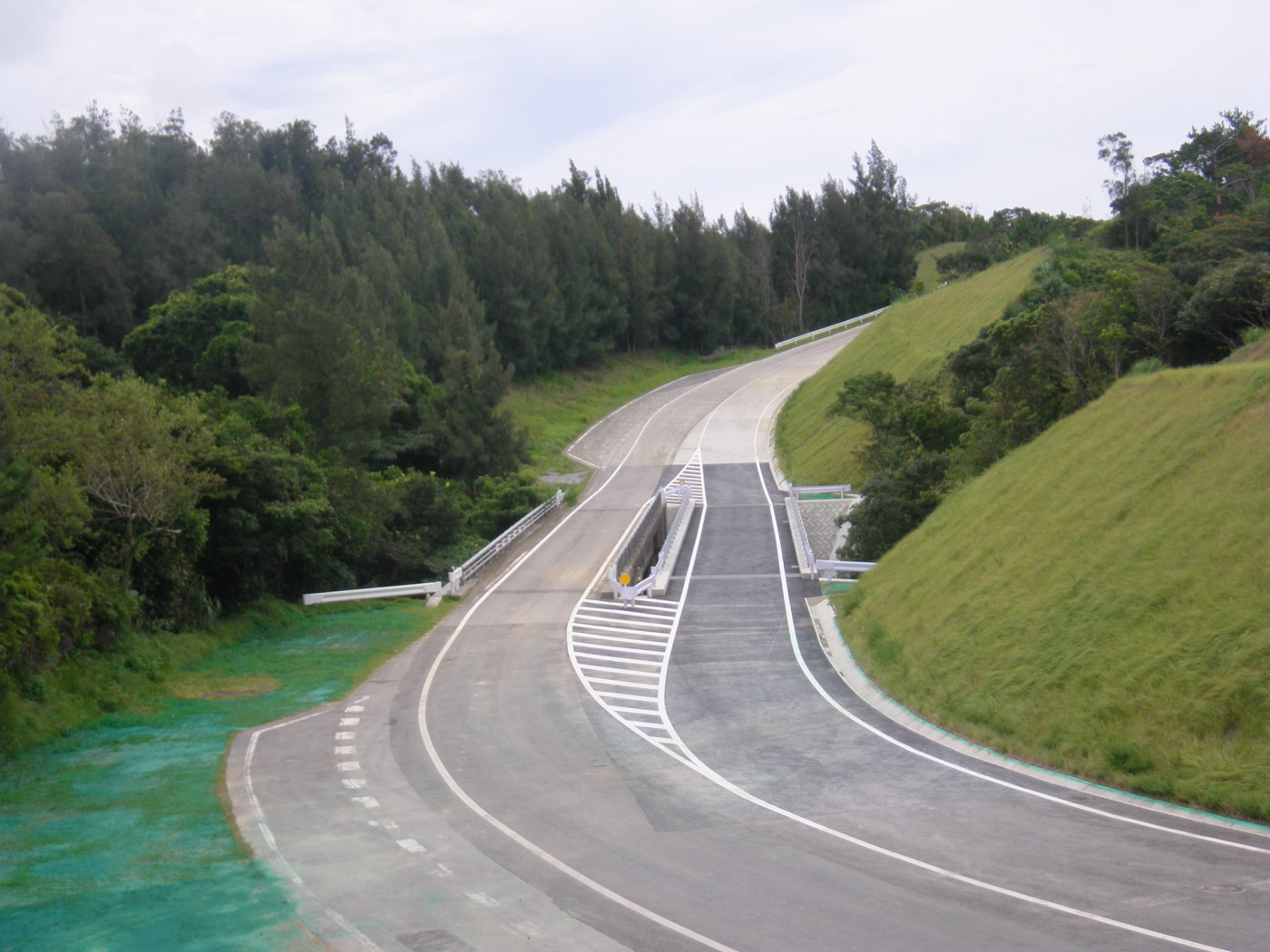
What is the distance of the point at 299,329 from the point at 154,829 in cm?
3120

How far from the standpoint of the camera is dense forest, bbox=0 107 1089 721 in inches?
896

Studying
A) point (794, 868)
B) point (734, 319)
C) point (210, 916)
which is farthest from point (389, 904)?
point (734, 319)

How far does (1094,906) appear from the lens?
9609 millimetres

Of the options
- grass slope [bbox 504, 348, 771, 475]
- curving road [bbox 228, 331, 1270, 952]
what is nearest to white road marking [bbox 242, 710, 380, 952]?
curving road [bbox 228, 331, 1270, 952]

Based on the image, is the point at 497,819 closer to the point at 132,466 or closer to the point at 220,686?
the point at 220,686

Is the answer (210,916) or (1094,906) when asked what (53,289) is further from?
(1094,906)

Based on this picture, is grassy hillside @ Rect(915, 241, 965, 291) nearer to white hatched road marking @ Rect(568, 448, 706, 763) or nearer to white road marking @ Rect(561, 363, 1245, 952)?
white hatched road marking @ Rect(568, 448, 706, 763)

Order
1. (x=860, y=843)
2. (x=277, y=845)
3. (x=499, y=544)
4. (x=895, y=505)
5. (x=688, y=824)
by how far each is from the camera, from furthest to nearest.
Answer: (x=499, y=544) < (x=895, y=505) < (x=688, y=824) < (x=277, y=845) < (x=860, y=843)

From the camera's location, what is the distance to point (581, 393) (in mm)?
79625

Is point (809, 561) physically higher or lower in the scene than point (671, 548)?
lower

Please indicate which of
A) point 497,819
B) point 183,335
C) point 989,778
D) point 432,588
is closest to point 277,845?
point 497,819

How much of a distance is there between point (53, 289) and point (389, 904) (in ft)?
247

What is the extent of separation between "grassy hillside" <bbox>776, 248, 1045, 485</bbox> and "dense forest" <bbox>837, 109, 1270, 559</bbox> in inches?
157

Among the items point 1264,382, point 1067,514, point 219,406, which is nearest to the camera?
point 1264,382
